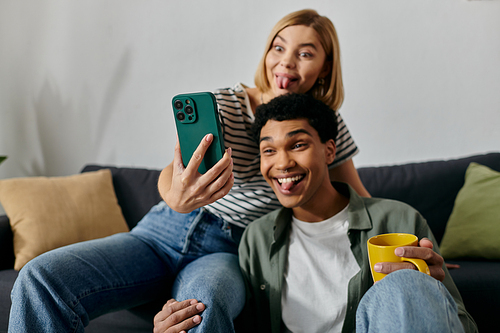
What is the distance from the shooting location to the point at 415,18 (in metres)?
1.90

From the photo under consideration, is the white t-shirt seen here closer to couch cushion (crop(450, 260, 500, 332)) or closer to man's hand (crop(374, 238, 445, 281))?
man's hand (crop(374, 238, 445, 281))

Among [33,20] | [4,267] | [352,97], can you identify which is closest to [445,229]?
[352,97]

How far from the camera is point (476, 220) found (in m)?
1.53

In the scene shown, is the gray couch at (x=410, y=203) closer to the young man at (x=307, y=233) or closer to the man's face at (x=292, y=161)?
the young man at (x=307, y=233)

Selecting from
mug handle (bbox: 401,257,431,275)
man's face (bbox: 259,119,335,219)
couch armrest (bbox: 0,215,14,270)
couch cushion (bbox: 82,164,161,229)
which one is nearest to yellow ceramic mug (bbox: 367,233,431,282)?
mug handle (bbox: 401,257,431,275)

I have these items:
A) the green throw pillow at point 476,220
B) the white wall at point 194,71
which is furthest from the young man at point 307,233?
the white wall at point 194,71

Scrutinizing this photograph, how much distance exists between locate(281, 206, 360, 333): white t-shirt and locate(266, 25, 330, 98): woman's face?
0.42 meters

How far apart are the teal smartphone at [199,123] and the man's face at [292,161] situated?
0.22 m

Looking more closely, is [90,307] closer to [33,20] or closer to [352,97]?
[352,97]

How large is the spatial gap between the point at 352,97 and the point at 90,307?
5.21 feet

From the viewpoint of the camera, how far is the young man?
3.34 ft

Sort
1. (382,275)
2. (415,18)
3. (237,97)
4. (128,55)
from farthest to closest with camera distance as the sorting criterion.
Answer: (128,55) → (415,18) → (237,97) → (382,275)

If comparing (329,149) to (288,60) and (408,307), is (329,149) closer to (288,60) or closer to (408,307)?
(288,60)

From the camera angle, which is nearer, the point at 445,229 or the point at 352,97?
the point at 445,229
